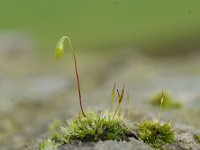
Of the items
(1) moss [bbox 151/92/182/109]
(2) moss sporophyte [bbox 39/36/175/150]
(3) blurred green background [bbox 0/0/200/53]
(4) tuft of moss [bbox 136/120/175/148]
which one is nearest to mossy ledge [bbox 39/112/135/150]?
(2) moss sporophyte [bbox 39/36/175/150]

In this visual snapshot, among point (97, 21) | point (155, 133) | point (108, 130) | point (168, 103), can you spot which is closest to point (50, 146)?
point (108, 130)

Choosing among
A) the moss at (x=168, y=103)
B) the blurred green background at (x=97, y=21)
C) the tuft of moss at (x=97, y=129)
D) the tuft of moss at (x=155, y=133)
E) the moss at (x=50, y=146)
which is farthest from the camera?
the blurred green background at (x=97, y=21)

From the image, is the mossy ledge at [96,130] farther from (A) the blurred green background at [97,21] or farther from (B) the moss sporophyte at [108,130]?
(A) the blurred green background at [97,21]

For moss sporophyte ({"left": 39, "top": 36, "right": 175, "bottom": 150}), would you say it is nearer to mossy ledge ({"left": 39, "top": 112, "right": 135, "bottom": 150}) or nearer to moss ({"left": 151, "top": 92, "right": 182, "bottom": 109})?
mossy ledge ({"left": 39, "top": 112, "right": 135, "bottom": 150})

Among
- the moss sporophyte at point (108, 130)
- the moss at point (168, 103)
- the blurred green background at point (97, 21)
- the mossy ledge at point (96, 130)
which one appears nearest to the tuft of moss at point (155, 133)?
the moss sporophyte at point (108, 130)

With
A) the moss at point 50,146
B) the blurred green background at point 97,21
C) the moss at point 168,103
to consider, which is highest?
the blurred green background at point 97,21

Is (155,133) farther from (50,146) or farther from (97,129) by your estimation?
(50,146)

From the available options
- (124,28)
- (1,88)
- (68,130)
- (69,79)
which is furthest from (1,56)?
(68,130)

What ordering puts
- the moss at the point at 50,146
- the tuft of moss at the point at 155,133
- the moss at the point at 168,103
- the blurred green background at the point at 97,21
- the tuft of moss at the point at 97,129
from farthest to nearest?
the blurred green background at the point at 97,21 < the moss at the point at 168,103 < the tuft of moss at the point at 155,133 < the moss at the point at 50,146 < the tuft of moss at the point at 97,129
